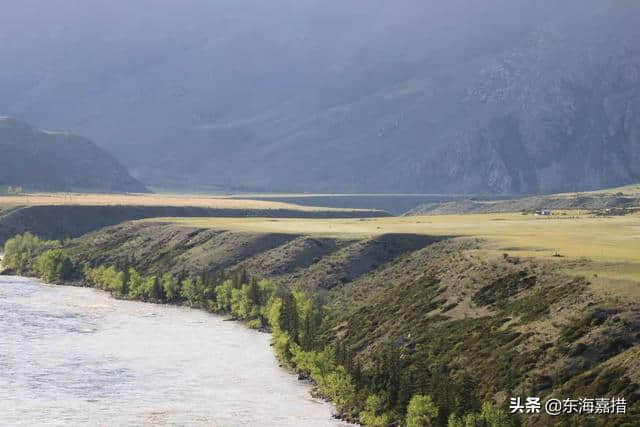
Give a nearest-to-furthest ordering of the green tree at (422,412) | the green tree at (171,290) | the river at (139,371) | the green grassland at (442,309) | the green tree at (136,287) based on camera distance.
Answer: the green tree at (422,412)
the green grassland at (442,309)
the river at (139,371)
the green tree at (171,290)
the green tree at (136,287)

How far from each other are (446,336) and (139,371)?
32468 millimetres

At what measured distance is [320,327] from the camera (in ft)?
422

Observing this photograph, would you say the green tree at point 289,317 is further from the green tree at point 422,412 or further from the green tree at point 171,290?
the green tree at point 171,290

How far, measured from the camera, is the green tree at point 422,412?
83.5 m

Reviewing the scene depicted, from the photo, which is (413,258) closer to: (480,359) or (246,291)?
(246,291)

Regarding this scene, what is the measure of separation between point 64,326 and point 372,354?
51421mm

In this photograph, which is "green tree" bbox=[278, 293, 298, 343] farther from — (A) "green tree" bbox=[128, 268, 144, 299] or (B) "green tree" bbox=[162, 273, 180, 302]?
(A) "green tree" bbox=[128, 268, 144, 299]

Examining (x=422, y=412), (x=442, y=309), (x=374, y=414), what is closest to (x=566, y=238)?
(x=442, y=309)

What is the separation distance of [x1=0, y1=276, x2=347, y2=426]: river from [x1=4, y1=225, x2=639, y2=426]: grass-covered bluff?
432cm

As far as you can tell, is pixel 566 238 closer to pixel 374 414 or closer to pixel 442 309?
pixel 442 309

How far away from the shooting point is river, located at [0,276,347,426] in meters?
96.4

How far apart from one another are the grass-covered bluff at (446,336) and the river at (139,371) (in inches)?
170

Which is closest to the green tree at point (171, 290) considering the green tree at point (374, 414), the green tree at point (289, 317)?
the green tree at point (289, 317)

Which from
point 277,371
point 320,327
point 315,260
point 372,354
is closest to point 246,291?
point 315,260
